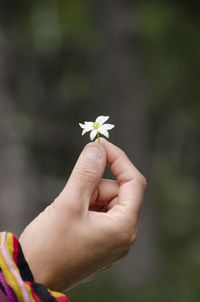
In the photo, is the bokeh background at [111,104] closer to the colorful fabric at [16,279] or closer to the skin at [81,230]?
the skin at [81,230]

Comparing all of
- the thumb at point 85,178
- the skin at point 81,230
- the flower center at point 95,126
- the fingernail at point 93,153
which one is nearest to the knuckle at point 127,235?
the skin at point 81,230

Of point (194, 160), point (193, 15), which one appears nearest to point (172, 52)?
point (193, 15)

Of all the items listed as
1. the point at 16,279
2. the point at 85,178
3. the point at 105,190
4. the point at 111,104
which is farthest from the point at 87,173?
the point at 111,104

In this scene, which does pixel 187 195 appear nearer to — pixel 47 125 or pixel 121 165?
pixel 47 125

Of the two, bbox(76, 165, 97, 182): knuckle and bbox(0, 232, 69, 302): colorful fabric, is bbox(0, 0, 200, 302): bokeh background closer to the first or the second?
bbox(76, 165, 97, 182): knuckle

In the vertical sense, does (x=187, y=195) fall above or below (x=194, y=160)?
below

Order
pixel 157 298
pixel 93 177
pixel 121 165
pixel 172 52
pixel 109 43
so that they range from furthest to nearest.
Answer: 1. pixel 172 52
2. pixel 109 43
3. pixel 157 298
4. pixel 121 165
5. pixel 93 177
